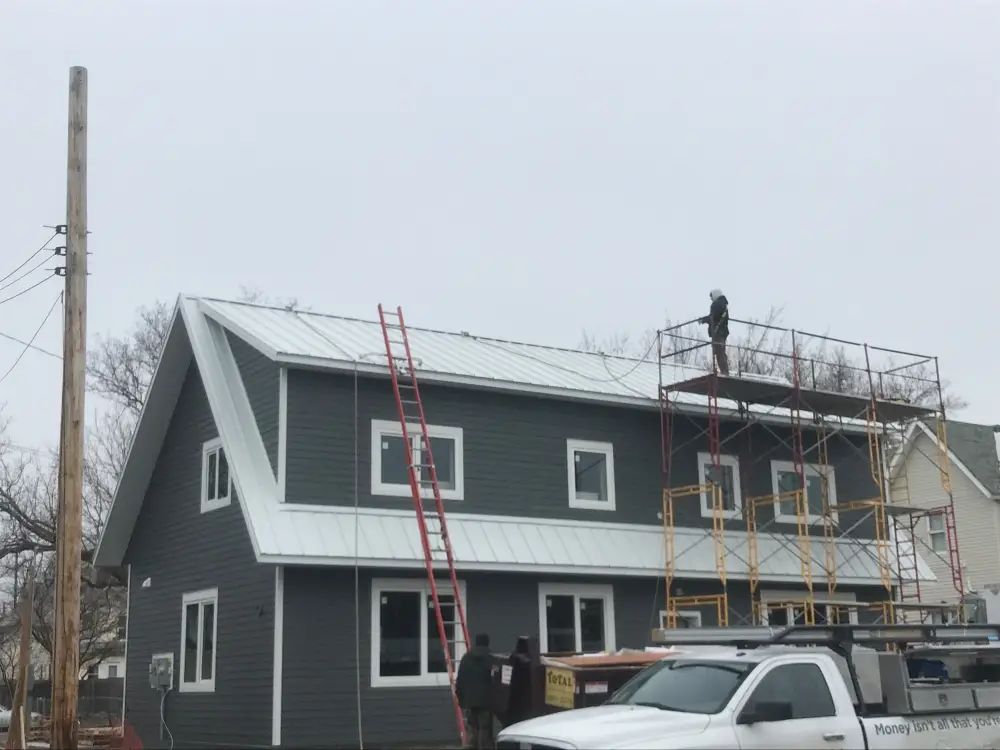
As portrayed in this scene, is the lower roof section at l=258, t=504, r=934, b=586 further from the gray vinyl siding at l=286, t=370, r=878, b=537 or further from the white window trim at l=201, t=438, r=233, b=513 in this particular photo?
the white window trim at l=201, t=438, r=233, b=513

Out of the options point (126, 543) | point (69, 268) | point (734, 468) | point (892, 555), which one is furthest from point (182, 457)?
point (892, 555)

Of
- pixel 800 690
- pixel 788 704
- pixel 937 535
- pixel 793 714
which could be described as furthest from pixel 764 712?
pixel 937 535

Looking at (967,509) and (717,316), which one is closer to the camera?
(717,316)

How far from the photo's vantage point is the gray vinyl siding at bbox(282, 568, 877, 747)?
1694cm

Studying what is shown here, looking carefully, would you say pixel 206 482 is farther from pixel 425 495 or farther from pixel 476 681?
pixel 476 681

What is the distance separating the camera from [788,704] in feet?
32.9

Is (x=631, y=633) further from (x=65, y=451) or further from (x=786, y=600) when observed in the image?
(x=65, y=451)

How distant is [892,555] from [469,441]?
963cm

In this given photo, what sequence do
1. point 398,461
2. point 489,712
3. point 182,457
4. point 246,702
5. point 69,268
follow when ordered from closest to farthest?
point 489,712 < point 69,268 < point 246,702 < point 398,461 < point 182,457

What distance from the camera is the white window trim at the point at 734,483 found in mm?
22219

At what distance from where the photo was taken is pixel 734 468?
2278 centimetres

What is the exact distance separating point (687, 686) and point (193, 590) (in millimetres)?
11654

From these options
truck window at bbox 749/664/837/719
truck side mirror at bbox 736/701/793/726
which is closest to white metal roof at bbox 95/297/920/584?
truck window at bbox 749/664/837/719

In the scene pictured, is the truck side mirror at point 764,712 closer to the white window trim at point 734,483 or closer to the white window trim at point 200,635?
the white window trim at point 200,635
